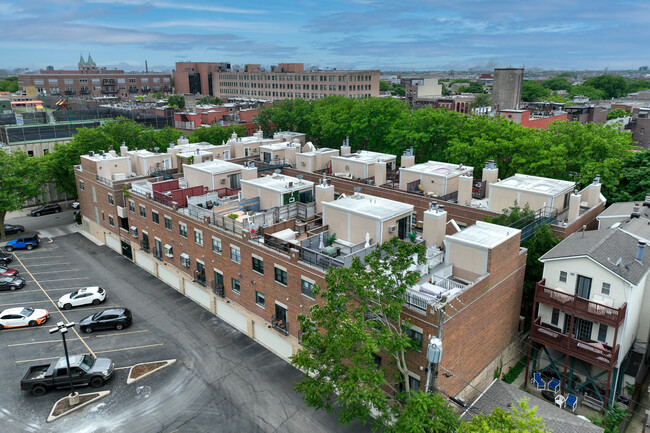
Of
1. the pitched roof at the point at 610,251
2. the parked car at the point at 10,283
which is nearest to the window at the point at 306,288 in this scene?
the pitched roof at the point at 610,251

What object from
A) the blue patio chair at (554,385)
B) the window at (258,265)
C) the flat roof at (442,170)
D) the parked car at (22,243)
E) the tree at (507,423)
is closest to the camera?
the tree at (507,423)

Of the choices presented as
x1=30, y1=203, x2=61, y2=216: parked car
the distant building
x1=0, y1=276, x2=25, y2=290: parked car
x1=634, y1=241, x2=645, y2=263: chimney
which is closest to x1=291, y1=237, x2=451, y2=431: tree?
x1=634, y1=241, x2=645, y2=263: chimney

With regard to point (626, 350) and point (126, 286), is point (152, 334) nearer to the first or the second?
point (126, 286)

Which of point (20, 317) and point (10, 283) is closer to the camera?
point (20, 317)

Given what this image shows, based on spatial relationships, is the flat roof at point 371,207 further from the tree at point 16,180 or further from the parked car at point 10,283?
the tree at point 16,180

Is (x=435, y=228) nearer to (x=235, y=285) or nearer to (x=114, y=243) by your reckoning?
(x=235, y=285)

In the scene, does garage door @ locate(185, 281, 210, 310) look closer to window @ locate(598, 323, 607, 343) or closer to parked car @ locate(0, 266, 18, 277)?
parked car @ locate(0, 266, 18, 277)

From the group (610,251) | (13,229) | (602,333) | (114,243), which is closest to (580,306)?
(602,333)
